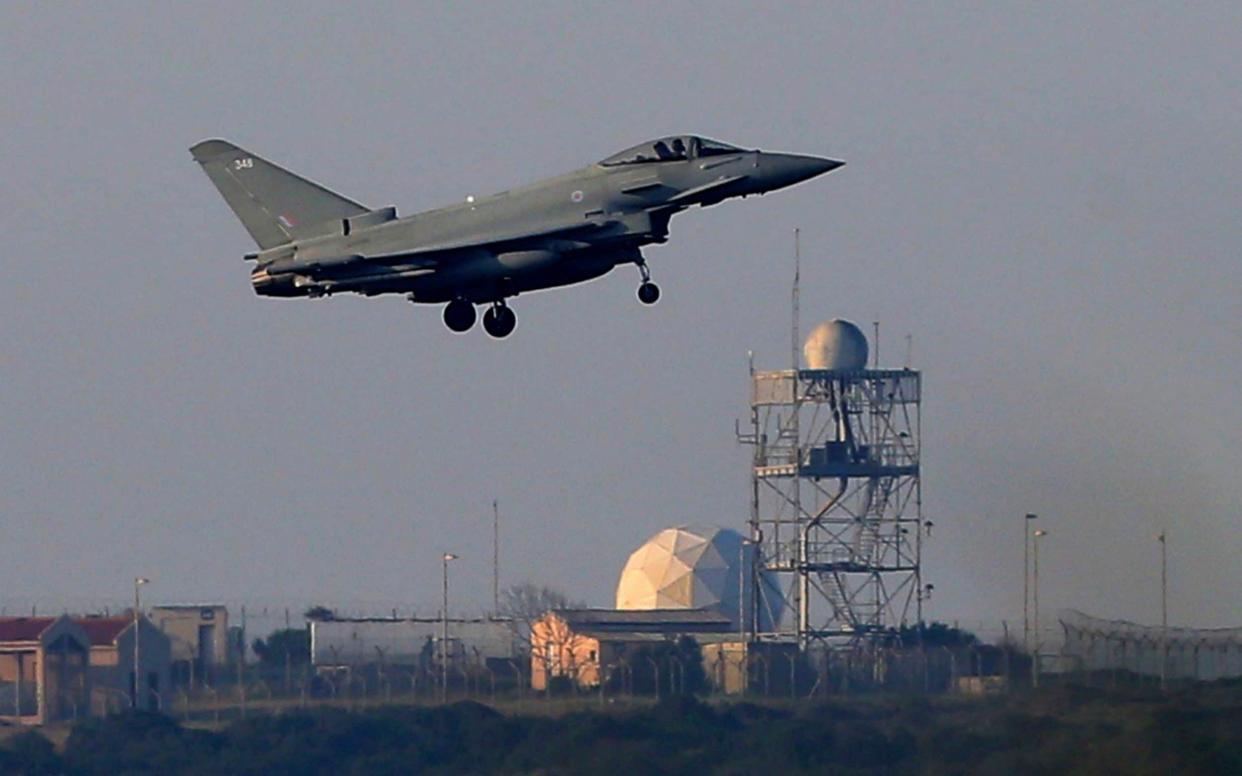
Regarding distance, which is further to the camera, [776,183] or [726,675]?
[726,675]

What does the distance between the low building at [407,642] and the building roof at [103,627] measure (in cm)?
571

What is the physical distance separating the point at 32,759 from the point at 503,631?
95.1 ft

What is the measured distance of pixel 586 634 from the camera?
81312 mm

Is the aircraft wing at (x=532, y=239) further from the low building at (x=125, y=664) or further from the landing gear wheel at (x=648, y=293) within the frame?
the low building at (x=125, y=664)

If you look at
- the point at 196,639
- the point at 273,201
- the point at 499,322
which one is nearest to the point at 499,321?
the point at 499,322

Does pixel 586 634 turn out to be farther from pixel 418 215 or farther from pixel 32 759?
pixel 418 215

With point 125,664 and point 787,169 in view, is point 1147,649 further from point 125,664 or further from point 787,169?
point 125,664

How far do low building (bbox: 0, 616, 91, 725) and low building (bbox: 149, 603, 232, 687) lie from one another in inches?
105

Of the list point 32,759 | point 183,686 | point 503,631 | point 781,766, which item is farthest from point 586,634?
point 781,766

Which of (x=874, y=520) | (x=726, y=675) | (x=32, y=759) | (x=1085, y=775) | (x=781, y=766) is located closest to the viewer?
(x=1085, y=775)

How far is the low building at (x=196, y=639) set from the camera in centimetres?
7094

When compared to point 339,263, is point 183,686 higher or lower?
lower

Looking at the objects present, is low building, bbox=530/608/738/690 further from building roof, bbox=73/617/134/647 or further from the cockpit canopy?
the cockpit canopy

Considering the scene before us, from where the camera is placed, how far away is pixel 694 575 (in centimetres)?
10212
